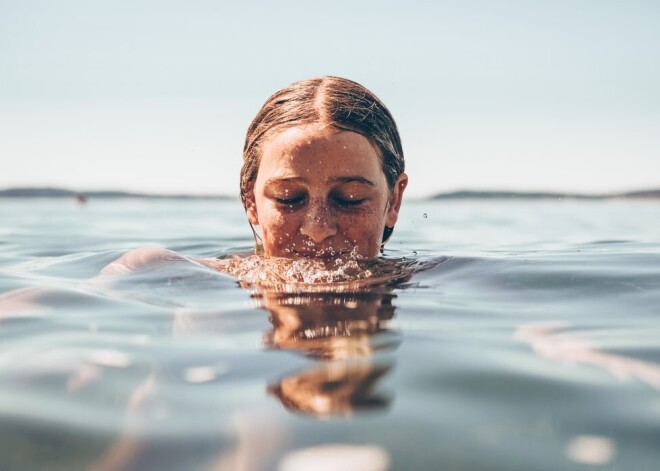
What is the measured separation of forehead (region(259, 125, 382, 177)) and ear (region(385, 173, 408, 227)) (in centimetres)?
40

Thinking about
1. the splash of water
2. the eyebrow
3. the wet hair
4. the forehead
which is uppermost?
the wet hair

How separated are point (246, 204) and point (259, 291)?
1.38 metres

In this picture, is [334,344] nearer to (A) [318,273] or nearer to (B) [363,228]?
(A) [318,273]

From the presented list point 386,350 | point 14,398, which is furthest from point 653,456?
point 14,398

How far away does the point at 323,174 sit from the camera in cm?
373

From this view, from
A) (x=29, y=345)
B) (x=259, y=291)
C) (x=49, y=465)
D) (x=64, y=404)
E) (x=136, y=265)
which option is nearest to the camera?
(x=49, y=465)

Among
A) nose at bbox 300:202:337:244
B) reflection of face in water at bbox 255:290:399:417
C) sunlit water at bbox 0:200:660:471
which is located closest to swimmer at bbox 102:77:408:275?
nose at bbox 300:202:337:244

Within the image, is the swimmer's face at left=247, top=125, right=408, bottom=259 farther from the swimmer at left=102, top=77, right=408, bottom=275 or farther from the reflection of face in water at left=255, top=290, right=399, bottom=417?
the reflection of face in water at left=255, top=290, right=399, bottom=417

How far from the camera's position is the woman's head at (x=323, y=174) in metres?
3.74

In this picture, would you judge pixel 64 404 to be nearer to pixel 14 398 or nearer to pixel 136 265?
pixel 14 398

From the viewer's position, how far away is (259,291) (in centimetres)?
334

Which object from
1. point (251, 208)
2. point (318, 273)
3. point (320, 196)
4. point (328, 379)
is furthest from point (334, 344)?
point (251, 208)

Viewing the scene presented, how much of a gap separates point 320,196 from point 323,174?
128mm

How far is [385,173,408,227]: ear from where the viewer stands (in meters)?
4.40
